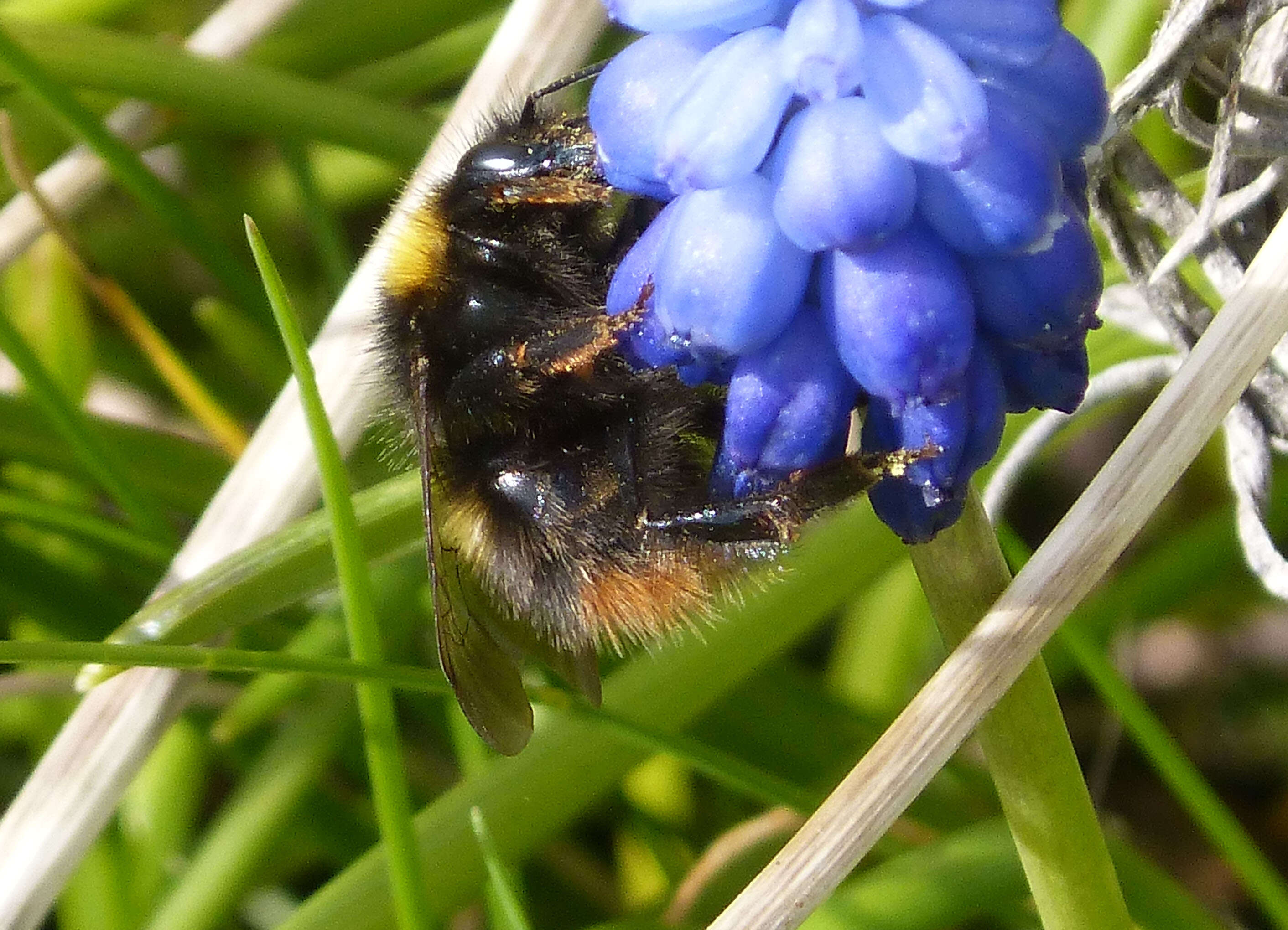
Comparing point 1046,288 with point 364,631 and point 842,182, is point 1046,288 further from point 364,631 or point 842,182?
point 364,631

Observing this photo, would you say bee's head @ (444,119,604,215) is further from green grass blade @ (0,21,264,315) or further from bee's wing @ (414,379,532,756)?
green grass blade @ (0,21,264,315)

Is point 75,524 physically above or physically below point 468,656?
below

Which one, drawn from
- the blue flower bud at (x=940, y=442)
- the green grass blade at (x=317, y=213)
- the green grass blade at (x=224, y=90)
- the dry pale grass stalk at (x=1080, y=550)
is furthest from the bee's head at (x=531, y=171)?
the green grass blade at (x=317, y=213)

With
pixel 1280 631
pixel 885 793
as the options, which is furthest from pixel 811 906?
pixel 1280 631

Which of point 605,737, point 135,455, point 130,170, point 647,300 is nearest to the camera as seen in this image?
point 647,300

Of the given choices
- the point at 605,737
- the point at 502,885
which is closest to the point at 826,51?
the point at 502,885

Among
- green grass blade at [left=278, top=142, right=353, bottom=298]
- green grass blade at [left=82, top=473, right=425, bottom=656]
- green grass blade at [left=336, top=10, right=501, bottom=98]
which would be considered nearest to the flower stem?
green grass blade at [left=82, top=473, right=425, bottom=656]
